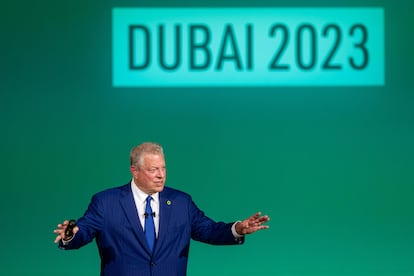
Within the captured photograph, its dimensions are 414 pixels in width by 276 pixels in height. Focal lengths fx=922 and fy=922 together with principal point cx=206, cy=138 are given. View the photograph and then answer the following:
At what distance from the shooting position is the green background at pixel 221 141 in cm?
602

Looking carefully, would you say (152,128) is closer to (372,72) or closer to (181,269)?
(372,72)

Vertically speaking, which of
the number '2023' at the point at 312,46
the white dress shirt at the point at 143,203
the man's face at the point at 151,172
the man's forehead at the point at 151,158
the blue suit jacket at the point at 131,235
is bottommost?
the blue suit jacket at the point at 131,235

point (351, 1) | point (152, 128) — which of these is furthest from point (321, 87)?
point (152, 128)

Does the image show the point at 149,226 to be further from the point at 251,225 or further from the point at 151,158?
the point at 251,225

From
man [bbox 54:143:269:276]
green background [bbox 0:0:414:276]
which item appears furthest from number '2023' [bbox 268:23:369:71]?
man [bbox 54:143:269:276]

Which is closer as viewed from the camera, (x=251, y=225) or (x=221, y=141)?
(x=251, y=225)

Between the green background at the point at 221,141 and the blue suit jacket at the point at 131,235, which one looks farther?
the green background at the point at 221,141

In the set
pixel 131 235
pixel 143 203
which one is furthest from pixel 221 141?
pixel 131 235

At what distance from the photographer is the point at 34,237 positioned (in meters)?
6.09

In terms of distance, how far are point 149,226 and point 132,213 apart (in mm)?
94

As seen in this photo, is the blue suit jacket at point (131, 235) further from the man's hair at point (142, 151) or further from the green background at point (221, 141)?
the green background at point (221, 141)

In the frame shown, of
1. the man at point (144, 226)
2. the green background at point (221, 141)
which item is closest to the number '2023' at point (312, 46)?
the green background at point (221, 141)

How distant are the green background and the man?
1.94 meters

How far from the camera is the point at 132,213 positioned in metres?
4.02
